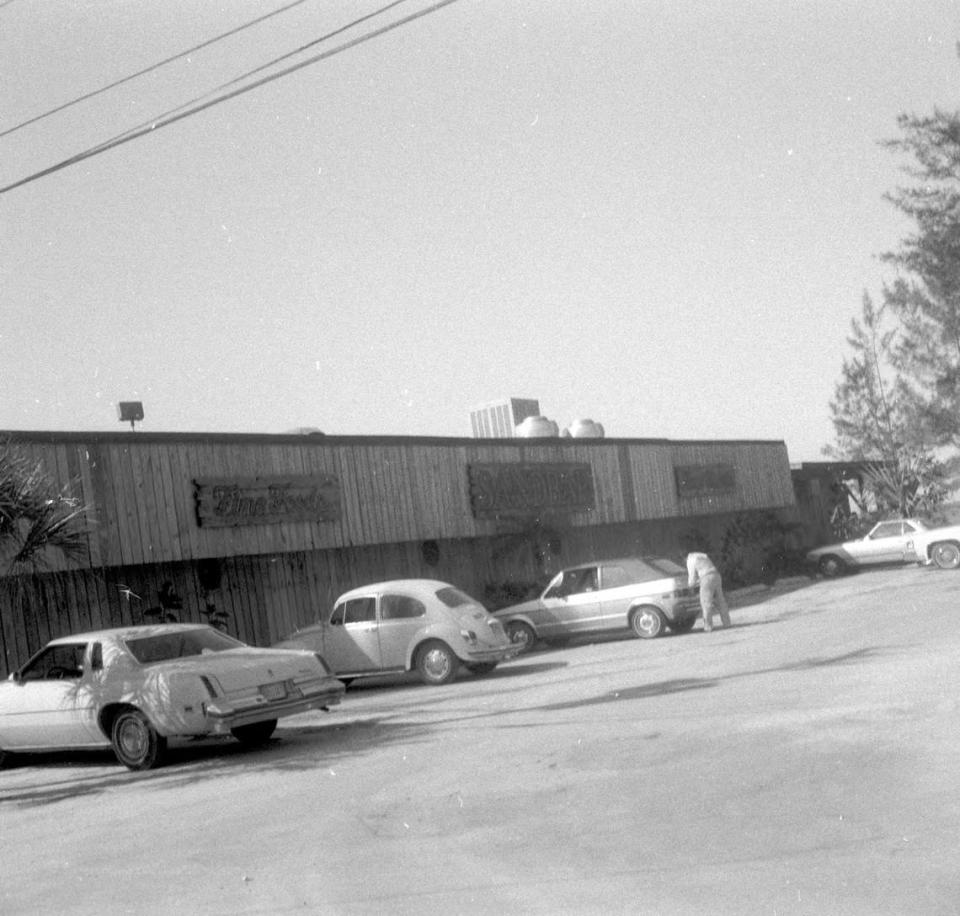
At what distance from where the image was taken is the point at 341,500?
2592 cm

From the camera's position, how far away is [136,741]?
508 inches

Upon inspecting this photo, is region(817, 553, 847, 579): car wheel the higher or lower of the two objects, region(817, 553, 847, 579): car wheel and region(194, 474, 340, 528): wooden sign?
the lower

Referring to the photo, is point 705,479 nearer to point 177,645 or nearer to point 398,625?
point 398,625

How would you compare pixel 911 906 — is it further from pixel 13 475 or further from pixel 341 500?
pixel 341 500

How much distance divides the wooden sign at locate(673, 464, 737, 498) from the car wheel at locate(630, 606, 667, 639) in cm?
1416

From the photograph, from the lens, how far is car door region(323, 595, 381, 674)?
19312mm

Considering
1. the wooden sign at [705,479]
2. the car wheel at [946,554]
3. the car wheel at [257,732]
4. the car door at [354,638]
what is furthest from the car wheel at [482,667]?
the wooden sign at [705,479]

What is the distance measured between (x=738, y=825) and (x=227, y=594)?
1713cm

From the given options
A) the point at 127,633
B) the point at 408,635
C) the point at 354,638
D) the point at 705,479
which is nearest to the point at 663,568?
the point at 408,635

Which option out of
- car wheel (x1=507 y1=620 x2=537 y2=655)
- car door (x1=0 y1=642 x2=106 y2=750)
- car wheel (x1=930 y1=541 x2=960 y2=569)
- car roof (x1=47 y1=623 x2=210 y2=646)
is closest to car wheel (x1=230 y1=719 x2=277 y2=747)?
car roof (x1=47 y1=623 x2=210 y2=646)

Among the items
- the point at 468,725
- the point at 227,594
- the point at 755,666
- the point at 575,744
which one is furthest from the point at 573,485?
the point at 575,744

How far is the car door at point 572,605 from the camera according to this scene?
76.4 feet

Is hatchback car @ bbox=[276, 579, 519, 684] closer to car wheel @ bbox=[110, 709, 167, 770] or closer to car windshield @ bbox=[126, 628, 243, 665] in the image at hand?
car windshield @ bbox=[126, 628, 243, 665]

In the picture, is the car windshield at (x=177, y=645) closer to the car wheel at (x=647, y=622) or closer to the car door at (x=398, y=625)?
the car door at (x=398, y=625)
